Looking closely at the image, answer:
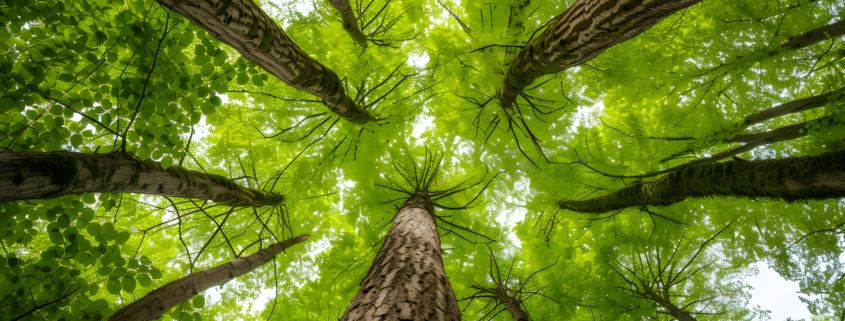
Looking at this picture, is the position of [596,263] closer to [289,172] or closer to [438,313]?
[438,313]

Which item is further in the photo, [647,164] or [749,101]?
[647,164]

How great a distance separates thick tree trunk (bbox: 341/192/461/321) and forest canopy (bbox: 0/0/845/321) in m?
Answer: 0.02

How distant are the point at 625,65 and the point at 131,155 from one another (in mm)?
5362

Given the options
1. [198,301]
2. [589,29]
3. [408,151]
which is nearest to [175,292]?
[198,301]

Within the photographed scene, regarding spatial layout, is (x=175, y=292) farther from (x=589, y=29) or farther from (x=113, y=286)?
(x=589, y=29)

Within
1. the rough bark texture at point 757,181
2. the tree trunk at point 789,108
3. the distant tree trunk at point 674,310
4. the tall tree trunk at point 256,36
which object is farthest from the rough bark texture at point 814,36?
the tall tree trunk at point 256,36

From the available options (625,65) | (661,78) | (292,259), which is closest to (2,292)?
(292,259)

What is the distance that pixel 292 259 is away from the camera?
514 centimetres

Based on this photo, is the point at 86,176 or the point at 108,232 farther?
the point at 108,232

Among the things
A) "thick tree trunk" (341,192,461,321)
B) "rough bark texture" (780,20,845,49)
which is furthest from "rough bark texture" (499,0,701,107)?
"rough bark texture" (780,20,845,49)

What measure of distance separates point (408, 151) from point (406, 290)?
3.80 metres

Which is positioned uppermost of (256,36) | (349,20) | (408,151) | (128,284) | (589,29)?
(349,20)

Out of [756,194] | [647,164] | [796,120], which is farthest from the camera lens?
[796,120]

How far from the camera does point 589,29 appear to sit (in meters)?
1.77
